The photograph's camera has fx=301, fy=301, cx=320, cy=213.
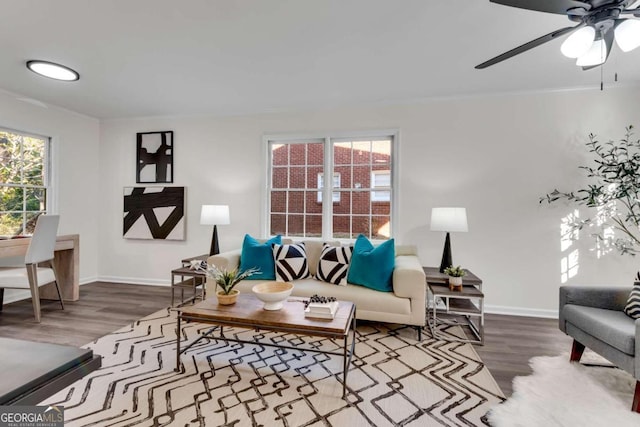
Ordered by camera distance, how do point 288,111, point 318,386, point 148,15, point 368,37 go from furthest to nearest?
point 288,111 → point 368,37 → point 148,15 → point 318,386

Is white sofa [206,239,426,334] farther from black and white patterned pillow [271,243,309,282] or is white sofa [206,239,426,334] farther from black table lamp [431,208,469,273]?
black table lamp [431,208,469,273]

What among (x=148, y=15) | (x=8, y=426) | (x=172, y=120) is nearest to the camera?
(x=8, y=426)

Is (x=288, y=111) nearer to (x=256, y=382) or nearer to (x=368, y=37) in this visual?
(x=368, y=37)

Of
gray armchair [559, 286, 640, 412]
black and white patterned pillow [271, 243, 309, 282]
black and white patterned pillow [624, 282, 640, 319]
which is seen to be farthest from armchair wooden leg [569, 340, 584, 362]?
black and white patterned pillow [271, 243, 309, 282]

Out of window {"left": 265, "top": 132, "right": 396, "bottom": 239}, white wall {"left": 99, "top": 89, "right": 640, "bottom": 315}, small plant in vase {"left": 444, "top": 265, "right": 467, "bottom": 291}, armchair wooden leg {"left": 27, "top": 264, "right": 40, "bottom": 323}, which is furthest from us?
window {"left": 265, "top": 132, "right": 396, "bottom": 239}

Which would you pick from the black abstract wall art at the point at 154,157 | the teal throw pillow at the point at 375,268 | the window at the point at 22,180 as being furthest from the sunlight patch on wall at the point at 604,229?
the window at the point at 22,180

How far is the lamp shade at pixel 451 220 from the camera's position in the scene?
10.0 feet

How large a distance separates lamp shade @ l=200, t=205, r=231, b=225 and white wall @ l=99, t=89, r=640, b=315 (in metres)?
0.46

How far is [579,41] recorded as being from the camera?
1.73 meters

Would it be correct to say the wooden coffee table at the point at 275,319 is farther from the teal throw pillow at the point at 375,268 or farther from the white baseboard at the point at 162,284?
the white baseboard at the point at 162,284

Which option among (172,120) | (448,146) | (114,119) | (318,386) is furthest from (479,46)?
(114,119)

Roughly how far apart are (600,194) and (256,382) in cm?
375

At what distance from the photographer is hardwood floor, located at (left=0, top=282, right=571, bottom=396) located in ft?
7.95

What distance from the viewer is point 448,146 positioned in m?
3.60
